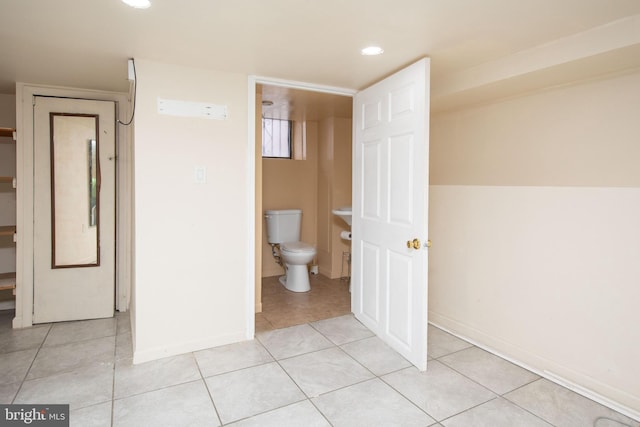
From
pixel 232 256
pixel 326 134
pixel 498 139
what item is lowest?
pixel 232 256

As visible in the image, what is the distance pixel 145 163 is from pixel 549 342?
9.28 feet

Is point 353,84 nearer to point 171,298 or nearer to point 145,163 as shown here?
point 145,163

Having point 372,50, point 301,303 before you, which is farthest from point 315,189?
point 372,50

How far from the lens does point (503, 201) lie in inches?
104

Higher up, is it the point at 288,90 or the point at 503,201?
the point at 288,90

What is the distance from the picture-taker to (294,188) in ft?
16.0

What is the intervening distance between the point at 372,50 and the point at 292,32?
1.72 ft

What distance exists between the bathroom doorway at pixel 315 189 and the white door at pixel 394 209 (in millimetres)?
840

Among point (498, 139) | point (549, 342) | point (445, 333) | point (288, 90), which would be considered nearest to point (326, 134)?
point (288, 90)

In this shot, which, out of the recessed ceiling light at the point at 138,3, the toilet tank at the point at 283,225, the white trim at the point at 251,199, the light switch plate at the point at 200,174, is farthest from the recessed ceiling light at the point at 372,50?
the toilet tank at the point at 283,225

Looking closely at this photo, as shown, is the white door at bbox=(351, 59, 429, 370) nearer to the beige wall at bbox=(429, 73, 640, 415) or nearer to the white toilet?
the beige wall at bbox=(429, 73, 640, 415)

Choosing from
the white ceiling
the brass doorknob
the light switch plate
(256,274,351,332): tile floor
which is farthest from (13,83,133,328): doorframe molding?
the brass doorknob

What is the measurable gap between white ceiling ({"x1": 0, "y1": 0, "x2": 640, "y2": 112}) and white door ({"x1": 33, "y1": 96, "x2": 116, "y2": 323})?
567 millimetres

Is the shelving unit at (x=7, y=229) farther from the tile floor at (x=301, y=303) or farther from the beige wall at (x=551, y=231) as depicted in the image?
the beige wall at (x=551, y=231)
